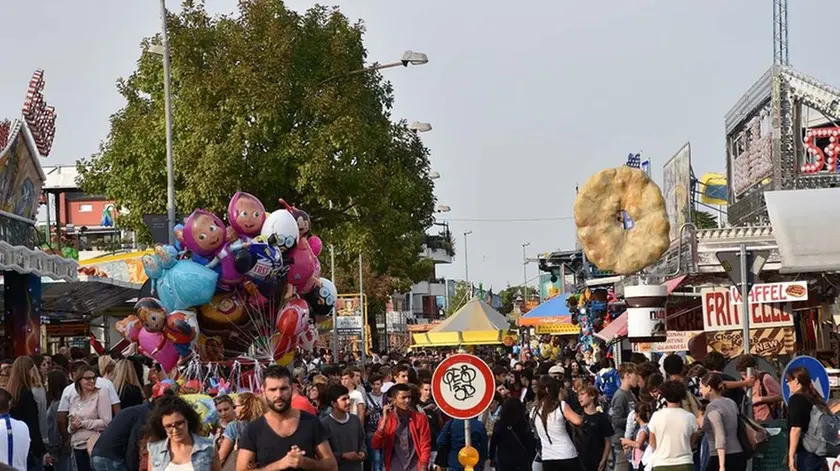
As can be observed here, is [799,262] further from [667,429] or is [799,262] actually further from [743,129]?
[743,129]

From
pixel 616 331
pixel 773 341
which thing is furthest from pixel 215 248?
pixel 616 331

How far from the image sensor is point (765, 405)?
14.7 m

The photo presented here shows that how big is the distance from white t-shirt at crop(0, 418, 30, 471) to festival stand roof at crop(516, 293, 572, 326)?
39144 mm

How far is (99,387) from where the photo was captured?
14.2 metres

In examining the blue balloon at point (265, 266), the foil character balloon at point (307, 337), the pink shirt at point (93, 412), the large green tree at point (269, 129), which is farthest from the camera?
the large green tree at point (269, 129)

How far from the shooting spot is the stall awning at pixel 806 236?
14.5 m

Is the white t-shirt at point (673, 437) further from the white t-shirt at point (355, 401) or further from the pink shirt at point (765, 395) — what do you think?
the white t-shirt at point (355, 401)

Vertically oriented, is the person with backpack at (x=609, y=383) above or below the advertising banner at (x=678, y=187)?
below

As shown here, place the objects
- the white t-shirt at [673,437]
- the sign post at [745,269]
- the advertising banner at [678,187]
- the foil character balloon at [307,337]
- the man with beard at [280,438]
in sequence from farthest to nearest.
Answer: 1. the advertising banner at [678,187]
2. the foil character balloon at [307,337]
3. the sign post at [745,269]
4. the white t-shirt at [673,437]
5. the man with beard at [280,438]

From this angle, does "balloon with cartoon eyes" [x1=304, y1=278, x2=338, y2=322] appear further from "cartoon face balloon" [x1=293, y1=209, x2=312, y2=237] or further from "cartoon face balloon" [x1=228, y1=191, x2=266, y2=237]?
"cartoon face balloon" [x1=228, y1=191, x2=266, y2=237]

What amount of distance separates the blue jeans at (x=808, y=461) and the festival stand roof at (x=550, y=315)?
36.1m

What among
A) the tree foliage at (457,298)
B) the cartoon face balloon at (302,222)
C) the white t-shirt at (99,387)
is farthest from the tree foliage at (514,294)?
the white t-shirt at (99,387)

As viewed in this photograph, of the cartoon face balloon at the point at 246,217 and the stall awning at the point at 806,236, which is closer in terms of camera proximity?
the stall awning at the point at 806,236

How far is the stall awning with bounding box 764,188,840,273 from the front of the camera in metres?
14.5
